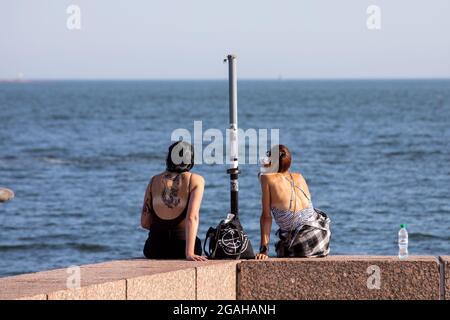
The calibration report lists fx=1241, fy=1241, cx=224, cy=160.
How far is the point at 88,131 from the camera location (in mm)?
69125

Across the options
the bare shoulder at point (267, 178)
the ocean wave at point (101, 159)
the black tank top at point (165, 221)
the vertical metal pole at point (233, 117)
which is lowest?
the ocean wave at point (101, 159)

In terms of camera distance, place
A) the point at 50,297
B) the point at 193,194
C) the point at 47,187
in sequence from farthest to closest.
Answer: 1. the point at 47,187
2. the point at 193,194
3. the point at 50,297

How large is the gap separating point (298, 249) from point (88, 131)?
6031 cm

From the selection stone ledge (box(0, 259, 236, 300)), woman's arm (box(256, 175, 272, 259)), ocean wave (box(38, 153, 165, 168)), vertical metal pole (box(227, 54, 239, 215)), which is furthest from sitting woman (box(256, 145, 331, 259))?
ocean wave (box(38, 153, 165, 168))

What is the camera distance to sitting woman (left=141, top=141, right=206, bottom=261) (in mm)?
9312

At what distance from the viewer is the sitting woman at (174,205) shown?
30.6 ft

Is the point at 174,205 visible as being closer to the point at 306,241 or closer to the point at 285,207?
the point at 285,207

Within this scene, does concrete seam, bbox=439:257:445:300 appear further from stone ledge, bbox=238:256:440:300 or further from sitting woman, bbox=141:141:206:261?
sitting woman, bbox=141:141:206:261

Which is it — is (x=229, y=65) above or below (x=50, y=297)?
above

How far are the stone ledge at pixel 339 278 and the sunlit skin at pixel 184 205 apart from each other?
0.50 m

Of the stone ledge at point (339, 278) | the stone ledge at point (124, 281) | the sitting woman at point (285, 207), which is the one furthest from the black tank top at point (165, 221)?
the stone ledge at point (339, 278)

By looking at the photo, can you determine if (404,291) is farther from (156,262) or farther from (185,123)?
(185,123)

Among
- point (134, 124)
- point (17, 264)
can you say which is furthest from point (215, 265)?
point (134, 124)

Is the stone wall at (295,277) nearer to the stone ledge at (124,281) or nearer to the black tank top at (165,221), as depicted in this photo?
the stone ledge at (124,281)
